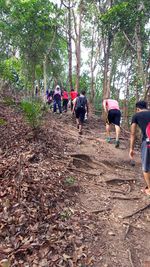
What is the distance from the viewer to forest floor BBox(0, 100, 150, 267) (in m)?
4.14

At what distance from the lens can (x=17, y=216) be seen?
14.9 ft

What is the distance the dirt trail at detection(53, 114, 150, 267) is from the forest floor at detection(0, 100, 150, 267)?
0.6 inches

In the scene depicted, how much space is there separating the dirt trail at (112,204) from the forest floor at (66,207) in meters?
0.01

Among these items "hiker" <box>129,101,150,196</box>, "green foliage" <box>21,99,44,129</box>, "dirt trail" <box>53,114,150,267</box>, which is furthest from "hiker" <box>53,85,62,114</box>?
"hiker" <box>129,101,150,196</box>

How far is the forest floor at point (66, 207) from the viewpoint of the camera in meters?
4.14

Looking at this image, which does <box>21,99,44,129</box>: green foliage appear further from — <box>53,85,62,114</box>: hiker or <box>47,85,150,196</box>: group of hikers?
<box>53,85,62,114</box>: hiker

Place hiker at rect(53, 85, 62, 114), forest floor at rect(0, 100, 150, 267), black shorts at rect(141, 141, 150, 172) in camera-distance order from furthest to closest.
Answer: hiker at rect(53, 85, 62, 114) → black shorts at rect(141, 141, 150, 172) → forest floor at rect(0, 100, 150, 267)

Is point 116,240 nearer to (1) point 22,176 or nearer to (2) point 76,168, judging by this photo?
(1) point 22,176

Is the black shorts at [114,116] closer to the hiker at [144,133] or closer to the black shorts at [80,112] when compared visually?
the black shorts at [80,112]

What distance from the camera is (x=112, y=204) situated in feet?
19.7

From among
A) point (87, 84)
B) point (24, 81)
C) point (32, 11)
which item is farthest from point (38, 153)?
point (87, 84)

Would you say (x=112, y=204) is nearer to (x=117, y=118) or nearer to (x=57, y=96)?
(x=117, y=118)

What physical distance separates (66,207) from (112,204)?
1.13 metres

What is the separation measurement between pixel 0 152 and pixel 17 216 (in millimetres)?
2589
